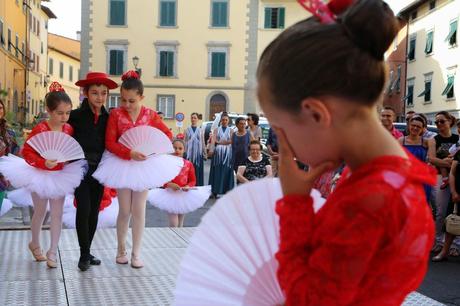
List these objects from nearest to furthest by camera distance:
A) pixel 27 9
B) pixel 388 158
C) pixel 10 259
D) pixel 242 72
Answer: pixel 388 158
pixel 10 259
pixel 242 72
pixel 27 9

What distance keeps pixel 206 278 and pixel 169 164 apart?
4.27m

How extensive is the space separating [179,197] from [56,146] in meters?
2.54

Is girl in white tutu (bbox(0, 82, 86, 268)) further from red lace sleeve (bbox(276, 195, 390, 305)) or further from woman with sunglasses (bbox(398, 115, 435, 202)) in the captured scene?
red lace sleeve (bbox(276, 195, 390, 305))

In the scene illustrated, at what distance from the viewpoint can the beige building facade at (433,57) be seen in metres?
30.2

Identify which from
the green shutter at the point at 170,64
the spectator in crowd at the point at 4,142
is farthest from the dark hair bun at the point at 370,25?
the green shutter at the point at 170,64

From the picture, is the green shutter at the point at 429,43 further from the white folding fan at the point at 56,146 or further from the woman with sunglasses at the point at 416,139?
the white folding fan at the point at 56,146

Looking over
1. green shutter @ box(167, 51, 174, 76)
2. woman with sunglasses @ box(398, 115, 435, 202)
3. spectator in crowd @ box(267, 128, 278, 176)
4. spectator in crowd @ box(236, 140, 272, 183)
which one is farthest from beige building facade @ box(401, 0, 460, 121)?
woman with sunglasses @ box(398, 115, 435, 202)

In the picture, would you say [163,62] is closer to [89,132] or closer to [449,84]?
[449,84]

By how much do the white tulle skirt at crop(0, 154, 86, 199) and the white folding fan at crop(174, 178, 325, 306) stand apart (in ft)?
13.4

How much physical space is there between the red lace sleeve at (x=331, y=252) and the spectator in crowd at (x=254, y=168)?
769 centimetres

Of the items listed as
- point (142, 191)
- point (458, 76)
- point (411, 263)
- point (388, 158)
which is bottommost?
point (142, 191)

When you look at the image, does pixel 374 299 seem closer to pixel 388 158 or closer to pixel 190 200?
pixel 388 158

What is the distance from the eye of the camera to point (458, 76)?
96.7 feet

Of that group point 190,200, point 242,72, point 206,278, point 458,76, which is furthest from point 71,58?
point 206,278
